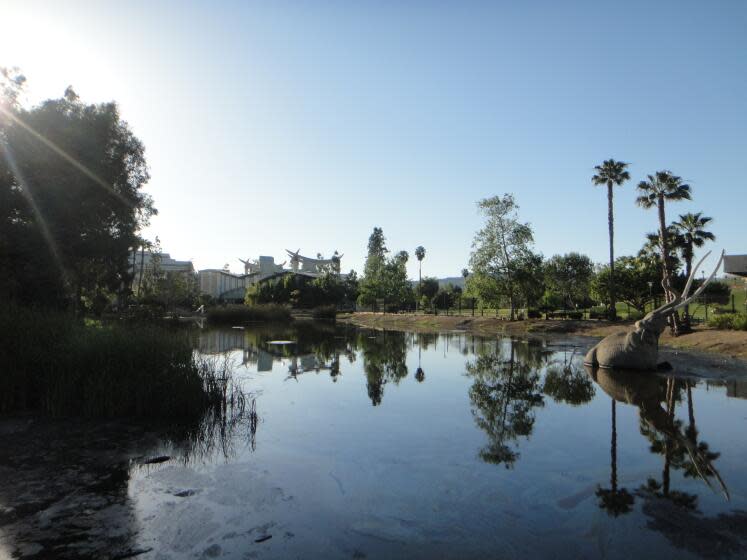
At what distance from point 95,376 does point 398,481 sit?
7.52m

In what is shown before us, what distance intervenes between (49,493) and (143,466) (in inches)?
63.5

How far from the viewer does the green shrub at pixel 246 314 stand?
194 feet

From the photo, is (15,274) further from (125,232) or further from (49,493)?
(49,493)

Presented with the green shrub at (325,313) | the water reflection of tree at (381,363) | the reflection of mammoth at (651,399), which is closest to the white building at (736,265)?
the water reflection of tree at (381,363)

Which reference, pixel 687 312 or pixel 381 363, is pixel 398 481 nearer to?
pixel 381 363

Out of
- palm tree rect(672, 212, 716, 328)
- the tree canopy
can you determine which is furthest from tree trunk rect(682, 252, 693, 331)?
the tree canopy

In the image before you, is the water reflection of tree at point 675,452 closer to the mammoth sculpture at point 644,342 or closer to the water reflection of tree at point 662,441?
the water reflection of tree at point 662,441

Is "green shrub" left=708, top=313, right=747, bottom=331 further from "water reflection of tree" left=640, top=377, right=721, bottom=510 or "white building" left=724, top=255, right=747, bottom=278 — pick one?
"white building" left=724, top=255, right=747, bottom=278

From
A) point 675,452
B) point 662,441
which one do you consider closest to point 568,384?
point 662,441

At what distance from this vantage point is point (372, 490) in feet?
26.6

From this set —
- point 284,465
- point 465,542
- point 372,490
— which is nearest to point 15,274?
point 284,465

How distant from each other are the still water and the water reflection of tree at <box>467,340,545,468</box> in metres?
0.10

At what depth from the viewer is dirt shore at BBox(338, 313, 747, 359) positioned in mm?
27166

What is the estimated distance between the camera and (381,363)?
2516 centimetres
